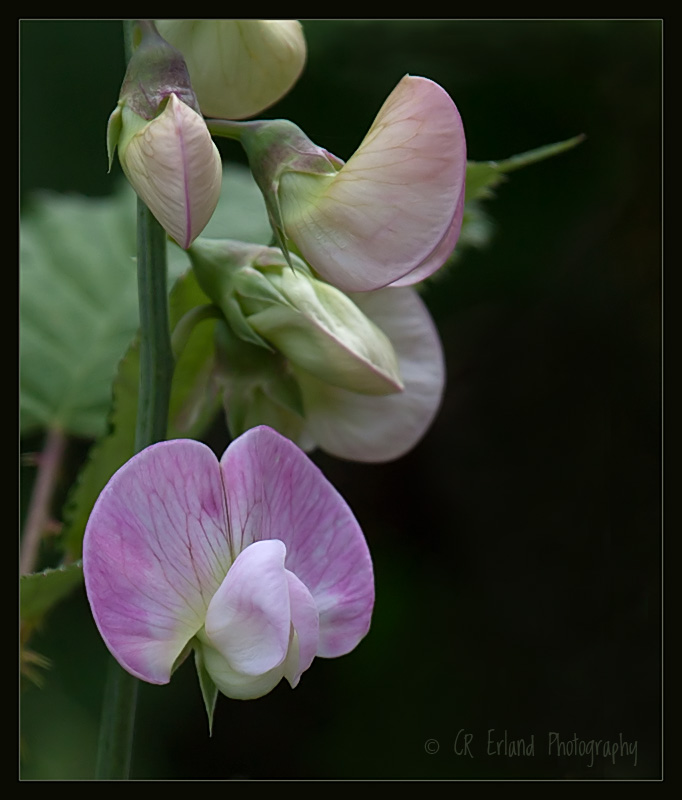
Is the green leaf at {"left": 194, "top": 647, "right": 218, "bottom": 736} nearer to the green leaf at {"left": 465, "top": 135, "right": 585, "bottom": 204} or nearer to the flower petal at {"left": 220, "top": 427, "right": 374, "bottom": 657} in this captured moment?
the flower petal at {"left": 220, "top": 427, "right": 374, "bottom": 657}

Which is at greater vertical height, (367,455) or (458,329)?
(367,455)

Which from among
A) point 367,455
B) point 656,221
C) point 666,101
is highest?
point 666,101

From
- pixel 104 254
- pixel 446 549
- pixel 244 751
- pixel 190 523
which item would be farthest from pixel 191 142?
pixel 446 549

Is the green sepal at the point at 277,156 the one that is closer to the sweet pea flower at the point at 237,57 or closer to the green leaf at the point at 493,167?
the sweet pea flower at the point at 237,57

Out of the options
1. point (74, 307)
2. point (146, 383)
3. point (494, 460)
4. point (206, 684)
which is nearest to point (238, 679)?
point (206, 684)

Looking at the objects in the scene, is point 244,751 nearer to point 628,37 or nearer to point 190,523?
point 190,523

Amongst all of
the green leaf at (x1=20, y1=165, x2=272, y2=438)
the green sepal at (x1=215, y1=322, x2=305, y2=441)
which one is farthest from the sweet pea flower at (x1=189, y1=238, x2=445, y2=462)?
the green leaf at (x1=20, y1=165, x2=272, y2=438)

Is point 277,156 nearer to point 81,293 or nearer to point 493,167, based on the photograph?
point 493,167
